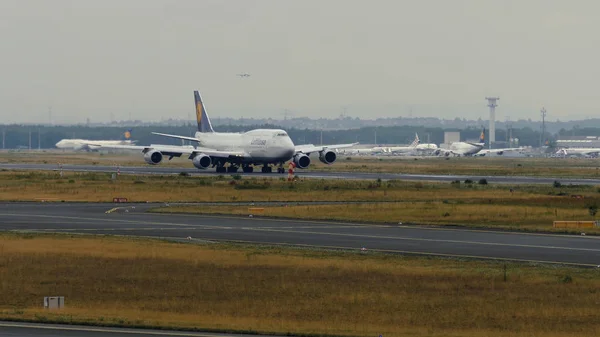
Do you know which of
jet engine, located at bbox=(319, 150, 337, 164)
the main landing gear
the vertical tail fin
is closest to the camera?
the main landing gear

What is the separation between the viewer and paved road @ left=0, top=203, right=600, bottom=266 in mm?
47156

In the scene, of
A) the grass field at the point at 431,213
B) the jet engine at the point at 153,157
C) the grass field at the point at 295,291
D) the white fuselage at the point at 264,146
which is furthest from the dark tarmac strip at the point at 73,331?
the jet engine at the point at 153,157

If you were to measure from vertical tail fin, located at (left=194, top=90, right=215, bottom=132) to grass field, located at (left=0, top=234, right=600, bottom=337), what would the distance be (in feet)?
311

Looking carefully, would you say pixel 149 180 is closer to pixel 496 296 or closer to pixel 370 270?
pixel 370 270

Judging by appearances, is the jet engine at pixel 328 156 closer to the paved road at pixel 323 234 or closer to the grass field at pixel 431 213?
the grass field at pixel 431 213

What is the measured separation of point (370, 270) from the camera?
4006 centimetres

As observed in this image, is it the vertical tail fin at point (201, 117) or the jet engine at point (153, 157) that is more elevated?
the vertical tail fin at point (201, 117)

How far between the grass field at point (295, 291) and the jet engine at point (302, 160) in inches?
3089

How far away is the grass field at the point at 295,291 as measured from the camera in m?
29.5

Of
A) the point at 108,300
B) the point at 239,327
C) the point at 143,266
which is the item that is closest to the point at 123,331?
the point at 239,327

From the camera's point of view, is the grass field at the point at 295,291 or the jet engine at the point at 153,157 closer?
the grass field at the point at 295,291

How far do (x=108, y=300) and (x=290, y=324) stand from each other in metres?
6.76

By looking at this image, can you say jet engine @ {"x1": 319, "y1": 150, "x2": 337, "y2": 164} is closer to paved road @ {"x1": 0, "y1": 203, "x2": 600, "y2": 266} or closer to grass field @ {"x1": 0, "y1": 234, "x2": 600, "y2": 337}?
paved road @ {"x1": 0, "y1": 203, "x2": 600, "y2": 266}

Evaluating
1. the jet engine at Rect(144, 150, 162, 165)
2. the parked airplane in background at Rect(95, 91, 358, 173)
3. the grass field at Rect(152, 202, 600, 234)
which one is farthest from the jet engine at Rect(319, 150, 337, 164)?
the grass field at Rect(152, 202, 600, 234)
